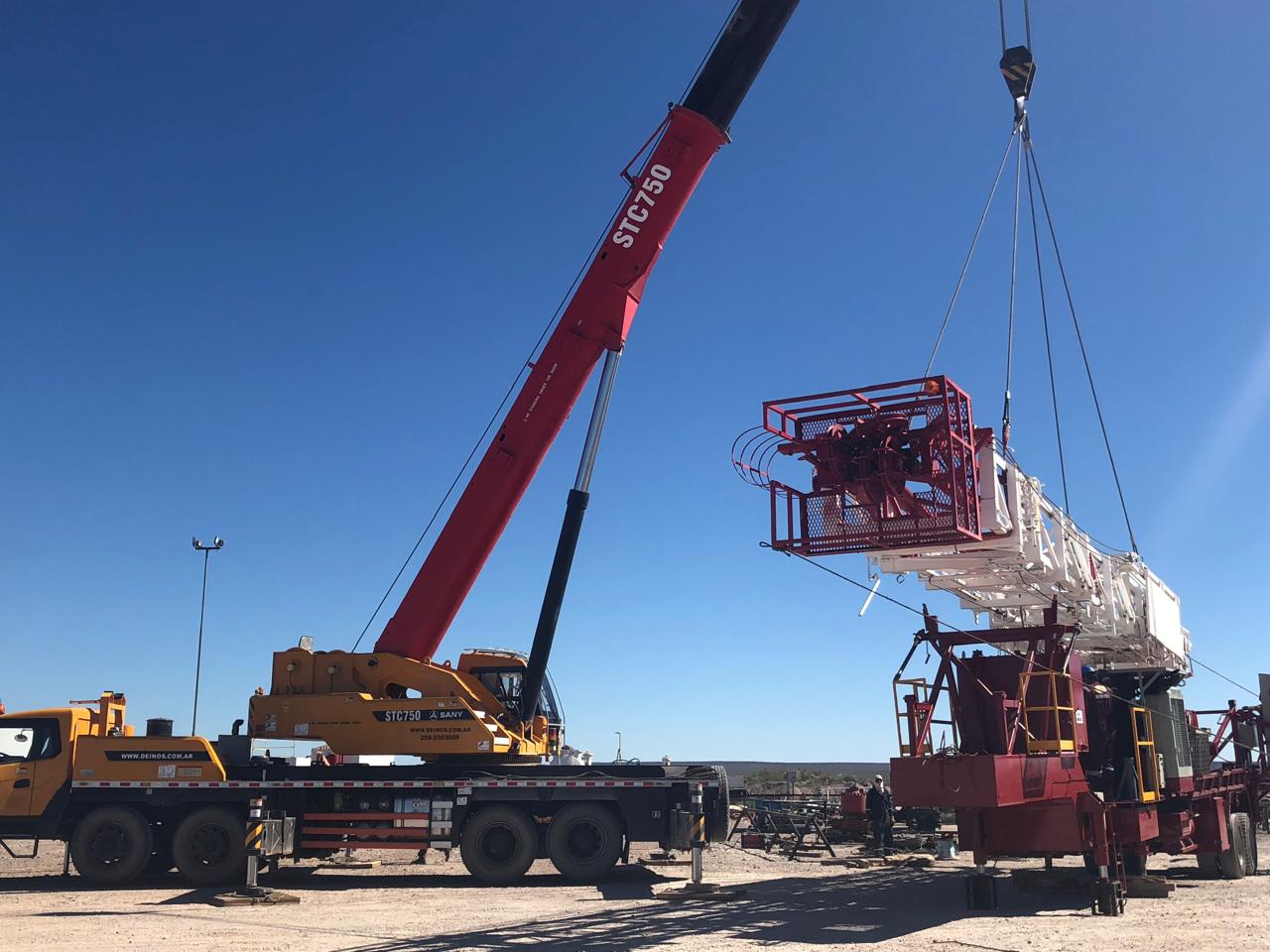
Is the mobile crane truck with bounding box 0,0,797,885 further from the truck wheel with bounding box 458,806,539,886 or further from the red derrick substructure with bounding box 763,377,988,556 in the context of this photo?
the red derrick substructure with bounding box 763,377,988,556

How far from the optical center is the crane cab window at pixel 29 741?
1786cm

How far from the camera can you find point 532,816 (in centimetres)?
1770

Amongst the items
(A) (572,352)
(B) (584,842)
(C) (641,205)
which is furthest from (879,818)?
(C) (641,205)

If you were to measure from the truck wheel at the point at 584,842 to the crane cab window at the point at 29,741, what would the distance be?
7.99 metres

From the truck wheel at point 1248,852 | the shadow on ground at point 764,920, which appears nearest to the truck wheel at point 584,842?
the shadow on ground at point 764,920

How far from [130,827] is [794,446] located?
12203 millimetres

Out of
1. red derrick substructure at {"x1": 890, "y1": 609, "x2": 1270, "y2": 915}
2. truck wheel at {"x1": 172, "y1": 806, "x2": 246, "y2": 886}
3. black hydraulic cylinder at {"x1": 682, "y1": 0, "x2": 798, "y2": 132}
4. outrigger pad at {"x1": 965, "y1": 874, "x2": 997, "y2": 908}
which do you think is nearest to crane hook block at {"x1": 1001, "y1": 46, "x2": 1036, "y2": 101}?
black hydraulic cylinder at {"x1": 682, "y1": 0, "x2": 798, "y2": 132}

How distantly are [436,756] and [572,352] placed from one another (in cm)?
667

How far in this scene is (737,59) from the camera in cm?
1691

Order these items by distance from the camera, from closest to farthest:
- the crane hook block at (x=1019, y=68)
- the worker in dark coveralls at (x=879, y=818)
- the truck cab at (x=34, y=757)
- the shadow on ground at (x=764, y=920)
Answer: the shadow on ground at (x=764, y=920), the crane hook block at (x=1019, y=68), the truck cab at (x=34, y=757), the worker in dark coveralls at (x=879, y=818)

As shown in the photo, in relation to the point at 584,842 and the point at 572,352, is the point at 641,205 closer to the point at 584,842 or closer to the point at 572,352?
the point at 572,352

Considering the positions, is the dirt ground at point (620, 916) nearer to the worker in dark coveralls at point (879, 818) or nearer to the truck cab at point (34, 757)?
the truck cab at point (34, 757)

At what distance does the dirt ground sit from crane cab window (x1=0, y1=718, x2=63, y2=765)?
6.39ft

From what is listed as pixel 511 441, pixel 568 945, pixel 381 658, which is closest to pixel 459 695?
pixel 381 658
